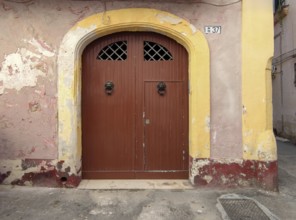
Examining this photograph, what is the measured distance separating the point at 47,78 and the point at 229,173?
11.9 feet

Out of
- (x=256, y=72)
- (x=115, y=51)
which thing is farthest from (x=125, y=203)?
(x=256, y=72)

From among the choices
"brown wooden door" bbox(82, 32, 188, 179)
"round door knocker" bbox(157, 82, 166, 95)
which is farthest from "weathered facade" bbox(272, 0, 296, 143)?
"round door knocker" bbox(157, 82, 166, 95)

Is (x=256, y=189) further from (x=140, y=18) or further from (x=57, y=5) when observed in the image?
(x=57, y=5)

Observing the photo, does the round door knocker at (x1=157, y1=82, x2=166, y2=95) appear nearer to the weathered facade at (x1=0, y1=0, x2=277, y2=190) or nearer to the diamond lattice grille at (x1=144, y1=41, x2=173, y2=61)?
the diamond lattice grille at (x1=144, y1=41, x2=173, y2=61)

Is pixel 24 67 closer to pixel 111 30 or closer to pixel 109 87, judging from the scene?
pixel 109 87

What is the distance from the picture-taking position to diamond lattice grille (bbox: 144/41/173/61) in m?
5.50

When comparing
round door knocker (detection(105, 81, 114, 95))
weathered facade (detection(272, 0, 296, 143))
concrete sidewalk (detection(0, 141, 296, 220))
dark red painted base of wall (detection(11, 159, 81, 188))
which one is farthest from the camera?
weathered facade (detection(272, 0, 296, 143))

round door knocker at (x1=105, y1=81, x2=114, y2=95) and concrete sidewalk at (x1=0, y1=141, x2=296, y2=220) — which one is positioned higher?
round door knocker at (x1=105, y1=81, x2=114, y2=95)

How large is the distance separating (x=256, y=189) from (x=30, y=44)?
15.5ft

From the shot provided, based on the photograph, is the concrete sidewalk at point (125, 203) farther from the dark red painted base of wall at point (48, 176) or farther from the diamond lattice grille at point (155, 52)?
the diamond lattice grille at point (155, 52)

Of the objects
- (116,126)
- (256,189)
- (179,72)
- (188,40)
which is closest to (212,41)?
(188,40)

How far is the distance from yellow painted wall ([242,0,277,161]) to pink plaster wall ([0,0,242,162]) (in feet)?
0.39

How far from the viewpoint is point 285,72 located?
37.6ft

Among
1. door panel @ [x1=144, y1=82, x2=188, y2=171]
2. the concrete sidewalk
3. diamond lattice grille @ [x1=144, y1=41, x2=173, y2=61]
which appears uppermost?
diamond lattice grille @ [x1=144, y1=41, x2=173, y2=61]
